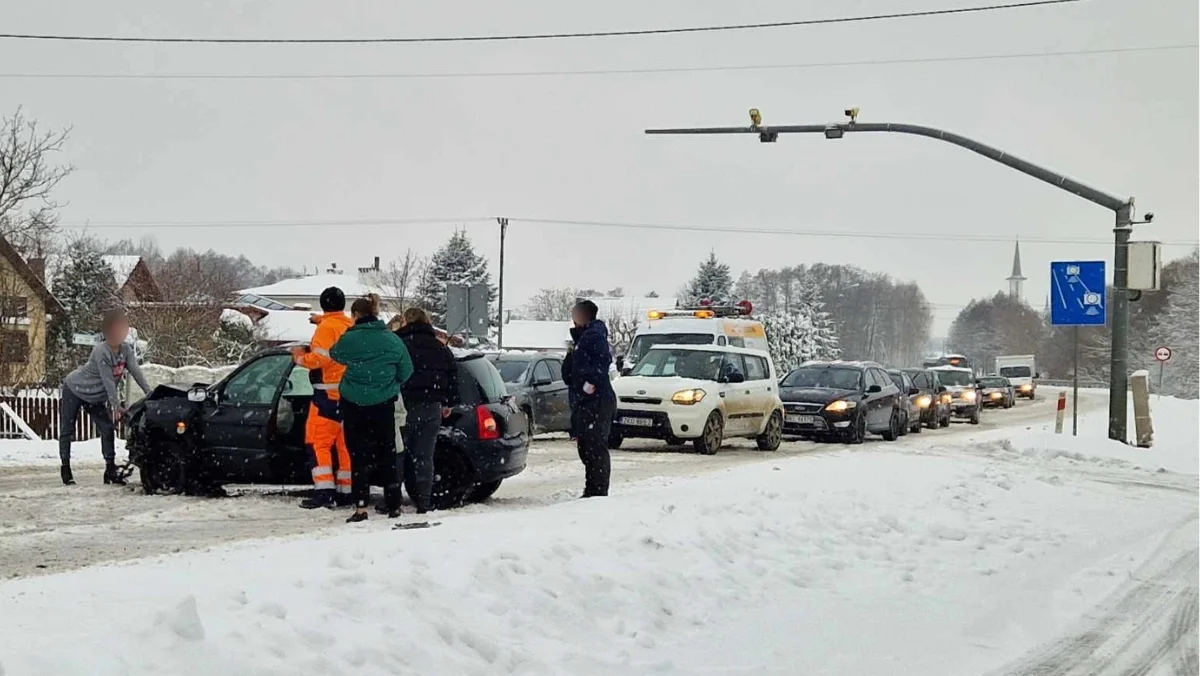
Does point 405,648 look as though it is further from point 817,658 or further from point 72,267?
point 72,267

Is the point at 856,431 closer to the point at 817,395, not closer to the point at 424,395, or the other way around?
the point at 817,395

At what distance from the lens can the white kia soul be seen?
18141 mm

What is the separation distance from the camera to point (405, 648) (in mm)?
4988

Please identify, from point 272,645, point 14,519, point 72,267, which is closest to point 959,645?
point 272,645

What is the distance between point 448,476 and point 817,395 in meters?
13.6

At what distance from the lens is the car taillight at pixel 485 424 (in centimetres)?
1055

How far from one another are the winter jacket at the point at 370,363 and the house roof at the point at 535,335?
300 ft

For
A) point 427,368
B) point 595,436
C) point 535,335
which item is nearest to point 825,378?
point 595,436

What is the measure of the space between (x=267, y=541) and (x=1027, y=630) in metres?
5.09

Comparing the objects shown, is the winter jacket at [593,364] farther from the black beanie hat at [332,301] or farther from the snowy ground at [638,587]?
the black beanie hat at [332,301]

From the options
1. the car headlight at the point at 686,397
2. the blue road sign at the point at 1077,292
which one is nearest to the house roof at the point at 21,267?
the car headlight at the point at 686,397

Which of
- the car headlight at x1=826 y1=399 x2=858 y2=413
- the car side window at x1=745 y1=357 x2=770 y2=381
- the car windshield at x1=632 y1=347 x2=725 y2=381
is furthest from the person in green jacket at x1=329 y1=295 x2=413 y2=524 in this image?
the car headlight at x1=826 y1=399 x2=858 y2=413

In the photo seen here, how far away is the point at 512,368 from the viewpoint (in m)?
22.3

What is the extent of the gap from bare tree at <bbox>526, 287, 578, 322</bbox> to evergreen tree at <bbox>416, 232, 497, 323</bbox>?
191 ft
